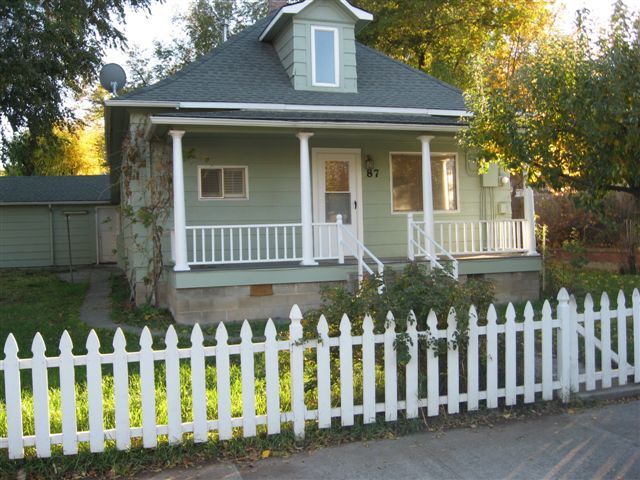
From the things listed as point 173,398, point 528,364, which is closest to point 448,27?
point 528,364

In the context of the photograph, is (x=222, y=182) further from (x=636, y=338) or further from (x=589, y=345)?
(x=636, y=338)

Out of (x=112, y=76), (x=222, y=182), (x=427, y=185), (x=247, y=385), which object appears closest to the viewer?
(x=247, y=385)

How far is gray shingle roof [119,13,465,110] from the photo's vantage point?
1127 cm

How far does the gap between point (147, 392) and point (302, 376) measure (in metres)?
1.15

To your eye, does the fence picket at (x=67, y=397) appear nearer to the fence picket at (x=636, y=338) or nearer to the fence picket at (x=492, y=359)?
the fence picket at (x=492, y=359)

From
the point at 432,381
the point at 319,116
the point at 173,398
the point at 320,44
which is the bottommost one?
the point at 432,381

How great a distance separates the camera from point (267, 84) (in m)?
12.0

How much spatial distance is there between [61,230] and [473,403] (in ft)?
70.1

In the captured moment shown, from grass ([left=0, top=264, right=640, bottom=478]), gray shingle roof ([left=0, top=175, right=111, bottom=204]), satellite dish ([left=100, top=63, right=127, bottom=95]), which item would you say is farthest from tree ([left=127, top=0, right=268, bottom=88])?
grass ([left=0, top=264, right=640, bottom=478])

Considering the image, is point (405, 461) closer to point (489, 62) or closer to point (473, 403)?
point (473, 403)

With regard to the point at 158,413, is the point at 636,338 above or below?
above

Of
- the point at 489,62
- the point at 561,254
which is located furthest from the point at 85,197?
the point at 489,62

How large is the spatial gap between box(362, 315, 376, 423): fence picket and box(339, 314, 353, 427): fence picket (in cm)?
12

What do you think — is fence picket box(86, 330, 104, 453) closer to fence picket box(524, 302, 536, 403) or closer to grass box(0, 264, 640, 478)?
grass box(0, 264, 640, 478)
